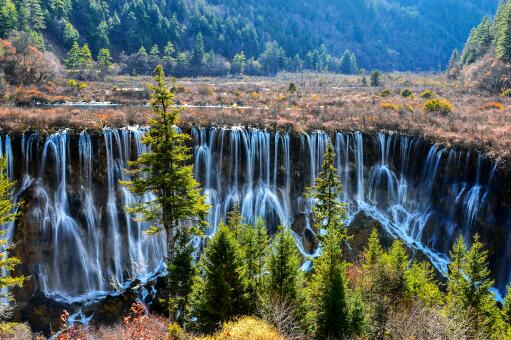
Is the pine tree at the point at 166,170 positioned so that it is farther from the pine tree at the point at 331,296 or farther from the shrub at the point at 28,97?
the shrub at the point at 28,97

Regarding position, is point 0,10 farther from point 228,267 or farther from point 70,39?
point 228,267

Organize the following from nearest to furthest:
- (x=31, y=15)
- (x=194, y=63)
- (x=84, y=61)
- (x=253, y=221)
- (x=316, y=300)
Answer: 1. (x=316, y=300)
2. (x=253, y=221)
3. (x=84, y=61)
4. (x=31, y=15)
5. (x=194, y=63)

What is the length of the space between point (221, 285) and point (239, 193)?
1986 centimetres

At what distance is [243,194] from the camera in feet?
138

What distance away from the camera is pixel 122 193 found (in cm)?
3844

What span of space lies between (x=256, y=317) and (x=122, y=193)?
21.2m

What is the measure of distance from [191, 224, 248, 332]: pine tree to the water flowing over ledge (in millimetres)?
15512

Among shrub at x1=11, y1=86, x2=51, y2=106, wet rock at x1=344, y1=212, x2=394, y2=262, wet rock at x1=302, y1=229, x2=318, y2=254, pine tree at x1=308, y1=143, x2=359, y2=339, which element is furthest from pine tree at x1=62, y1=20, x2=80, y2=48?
pine tree at x1=308, y1=143, x2=359, y2=339

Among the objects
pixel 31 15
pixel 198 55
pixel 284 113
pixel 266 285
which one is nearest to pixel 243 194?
pixel 284 113

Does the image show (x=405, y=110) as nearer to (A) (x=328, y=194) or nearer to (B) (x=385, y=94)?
(B) (x=385, y=94)

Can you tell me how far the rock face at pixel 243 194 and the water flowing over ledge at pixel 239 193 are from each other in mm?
88

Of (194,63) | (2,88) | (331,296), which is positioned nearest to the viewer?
(331,296)

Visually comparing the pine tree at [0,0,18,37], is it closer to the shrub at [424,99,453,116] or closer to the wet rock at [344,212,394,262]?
the shrub at [424,99,453,116]

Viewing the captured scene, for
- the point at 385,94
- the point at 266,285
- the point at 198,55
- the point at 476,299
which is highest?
the point at 198,55
